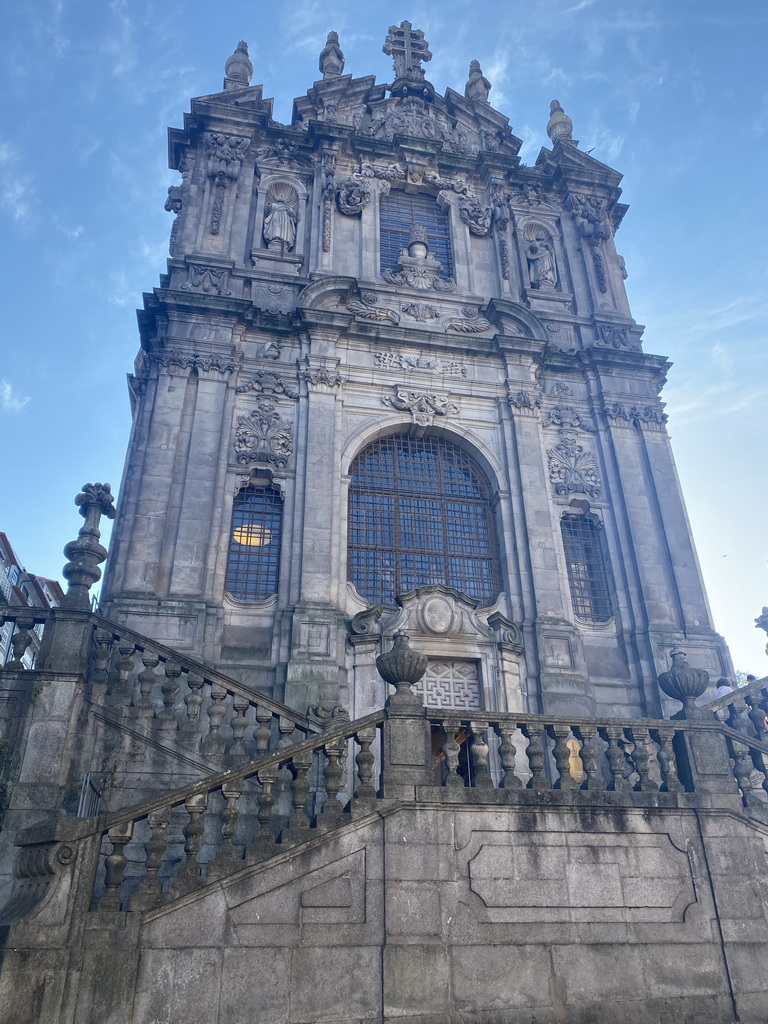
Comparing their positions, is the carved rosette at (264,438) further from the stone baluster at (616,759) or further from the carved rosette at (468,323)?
the stone baluster at (616,759)

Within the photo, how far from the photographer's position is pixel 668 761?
29.1 ft

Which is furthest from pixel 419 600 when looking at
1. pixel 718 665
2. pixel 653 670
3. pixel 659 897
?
pixel 659 897

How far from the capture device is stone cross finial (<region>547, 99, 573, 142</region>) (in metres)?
23.3

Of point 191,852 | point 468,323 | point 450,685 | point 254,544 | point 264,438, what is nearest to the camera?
point 191,852

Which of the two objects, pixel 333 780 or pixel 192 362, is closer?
pixel 333 780

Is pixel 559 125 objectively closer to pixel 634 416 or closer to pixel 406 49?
Answer: pixel 406 49

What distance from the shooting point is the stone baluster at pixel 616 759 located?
858 cm

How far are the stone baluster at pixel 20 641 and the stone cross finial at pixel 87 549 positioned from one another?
1.69ft

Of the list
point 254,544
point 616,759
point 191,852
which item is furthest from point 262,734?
point 254,544

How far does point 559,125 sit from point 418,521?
14783mm

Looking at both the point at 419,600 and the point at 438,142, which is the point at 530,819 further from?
the point at 438,142

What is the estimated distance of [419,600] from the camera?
1429 centimetres

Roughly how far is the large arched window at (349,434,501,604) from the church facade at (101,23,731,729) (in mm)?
54

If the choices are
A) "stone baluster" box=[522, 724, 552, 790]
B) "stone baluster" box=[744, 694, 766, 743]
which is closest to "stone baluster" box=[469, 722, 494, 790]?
"stone baluster" box=[522, 724, 552, 790]
